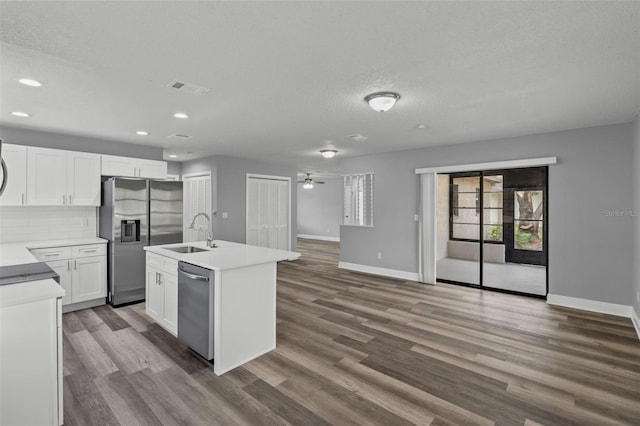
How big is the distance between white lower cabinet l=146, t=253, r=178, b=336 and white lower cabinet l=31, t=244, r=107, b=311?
1.22 metres

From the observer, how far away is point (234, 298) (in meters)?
2.70

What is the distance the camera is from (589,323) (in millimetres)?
3709

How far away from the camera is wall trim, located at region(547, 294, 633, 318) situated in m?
3.96

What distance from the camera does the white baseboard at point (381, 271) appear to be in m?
5.88

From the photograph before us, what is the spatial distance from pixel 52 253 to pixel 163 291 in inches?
71.9

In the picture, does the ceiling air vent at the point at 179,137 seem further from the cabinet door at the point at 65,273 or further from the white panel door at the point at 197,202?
the cabinet door at the point at 65,273

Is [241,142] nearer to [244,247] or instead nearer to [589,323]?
[244,247]

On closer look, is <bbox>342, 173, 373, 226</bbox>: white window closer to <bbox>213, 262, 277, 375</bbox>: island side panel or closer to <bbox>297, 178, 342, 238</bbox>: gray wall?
<bbox>213, 262, 277, 375</bbox>: island side panel

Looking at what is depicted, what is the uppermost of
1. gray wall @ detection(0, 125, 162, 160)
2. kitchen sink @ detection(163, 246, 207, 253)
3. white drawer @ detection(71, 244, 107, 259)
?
gray wall @ detection(0, 125, 162, 160)

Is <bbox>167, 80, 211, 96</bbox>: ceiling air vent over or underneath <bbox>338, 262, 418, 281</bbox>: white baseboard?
over

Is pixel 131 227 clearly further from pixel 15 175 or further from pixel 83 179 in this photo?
pixel 15 175

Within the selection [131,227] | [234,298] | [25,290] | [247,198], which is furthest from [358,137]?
[25,290]

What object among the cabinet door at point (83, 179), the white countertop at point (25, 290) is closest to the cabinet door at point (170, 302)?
the white countertop at point (25, 290)

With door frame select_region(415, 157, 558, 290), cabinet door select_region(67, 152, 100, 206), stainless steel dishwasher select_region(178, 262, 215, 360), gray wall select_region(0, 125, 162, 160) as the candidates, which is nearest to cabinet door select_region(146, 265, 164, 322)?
stainless steel dishwasher select_region(178, 262, 215, 360)
